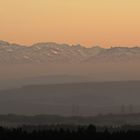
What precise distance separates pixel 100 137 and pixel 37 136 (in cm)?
654

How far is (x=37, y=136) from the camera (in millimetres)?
108188

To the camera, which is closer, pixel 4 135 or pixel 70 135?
pixel 4 135

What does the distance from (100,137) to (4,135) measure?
33.8 feet

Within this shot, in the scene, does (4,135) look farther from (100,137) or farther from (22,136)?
(100,137)

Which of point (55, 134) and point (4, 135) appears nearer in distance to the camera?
point (4, 135)

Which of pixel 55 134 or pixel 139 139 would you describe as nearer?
pixel 139 139

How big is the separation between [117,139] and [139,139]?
15.8 feet

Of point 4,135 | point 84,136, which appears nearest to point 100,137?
point 84,136

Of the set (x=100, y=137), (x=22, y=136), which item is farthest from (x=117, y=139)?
(x=22, y=136)

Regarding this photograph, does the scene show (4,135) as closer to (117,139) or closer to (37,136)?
(37,136)

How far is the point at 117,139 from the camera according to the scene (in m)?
106

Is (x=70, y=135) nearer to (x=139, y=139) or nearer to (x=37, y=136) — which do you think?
(x=37, y=136)

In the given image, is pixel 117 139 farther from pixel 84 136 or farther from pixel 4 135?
pixel 4 135

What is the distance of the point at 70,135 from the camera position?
112m
